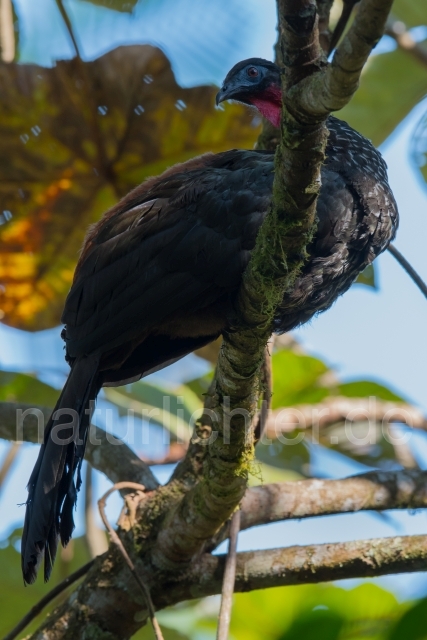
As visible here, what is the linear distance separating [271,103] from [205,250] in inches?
41.9

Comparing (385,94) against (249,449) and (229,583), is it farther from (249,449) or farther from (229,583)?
(229,583)

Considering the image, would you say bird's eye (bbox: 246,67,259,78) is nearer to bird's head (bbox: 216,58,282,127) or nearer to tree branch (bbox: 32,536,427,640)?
bird's head (bbox: 216,58,282,127)

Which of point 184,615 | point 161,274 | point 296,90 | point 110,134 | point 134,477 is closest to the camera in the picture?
point 296,90

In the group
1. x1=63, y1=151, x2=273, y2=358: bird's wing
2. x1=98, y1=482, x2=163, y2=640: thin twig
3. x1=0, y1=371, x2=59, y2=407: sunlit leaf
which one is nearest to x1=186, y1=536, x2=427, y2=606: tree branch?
x1=98, y1=482, x2=163, y2=640: thin twig

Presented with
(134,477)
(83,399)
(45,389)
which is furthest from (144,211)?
(45,389)

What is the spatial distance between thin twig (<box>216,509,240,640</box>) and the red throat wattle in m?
1.78

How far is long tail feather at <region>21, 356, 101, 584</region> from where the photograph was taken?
2848 millimetres

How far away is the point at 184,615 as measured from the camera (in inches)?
220

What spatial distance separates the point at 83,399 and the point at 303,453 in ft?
10.3

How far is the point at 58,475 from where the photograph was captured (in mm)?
2918

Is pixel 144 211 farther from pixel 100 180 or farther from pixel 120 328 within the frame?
pixel 100 180

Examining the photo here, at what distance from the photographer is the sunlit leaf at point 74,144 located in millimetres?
4793

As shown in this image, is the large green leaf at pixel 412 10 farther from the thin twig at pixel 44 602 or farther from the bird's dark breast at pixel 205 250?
the thin twig at pixel 44 602

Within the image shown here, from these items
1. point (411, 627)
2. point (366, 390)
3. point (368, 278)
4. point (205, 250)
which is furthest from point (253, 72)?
point (411, 627)
